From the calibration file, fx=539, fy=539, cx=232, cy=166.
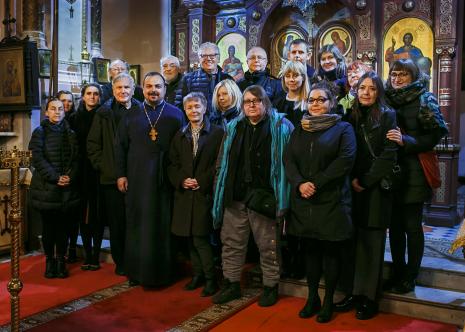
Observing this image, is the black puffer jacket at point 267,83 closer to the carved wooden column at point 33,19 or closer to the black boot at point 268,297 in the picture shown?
the black boot at point 268,297

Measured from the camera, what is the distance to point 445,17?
7023mm

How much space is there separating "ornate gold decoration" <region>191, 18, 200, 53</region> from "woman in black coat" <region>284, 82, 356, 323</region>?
21.0 feet

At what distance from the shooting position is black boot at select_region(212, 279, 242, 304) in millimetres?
3816

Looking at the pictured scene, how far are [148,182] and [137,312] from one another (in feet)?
3.22

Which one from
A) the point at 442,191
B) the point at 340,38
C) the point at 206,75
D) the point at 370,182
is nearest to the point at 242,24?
the point at 340,38

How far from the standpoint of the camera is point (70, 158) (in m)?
4.57

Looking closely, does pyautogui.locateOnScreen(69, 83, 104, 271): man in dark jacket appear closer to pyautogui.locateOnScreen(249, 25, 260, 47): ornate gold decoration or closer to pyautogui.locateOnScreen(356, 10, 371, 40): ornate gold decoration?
pyautogui.locateOnScreen(356, 10, 371, 40): ornate gold decoration

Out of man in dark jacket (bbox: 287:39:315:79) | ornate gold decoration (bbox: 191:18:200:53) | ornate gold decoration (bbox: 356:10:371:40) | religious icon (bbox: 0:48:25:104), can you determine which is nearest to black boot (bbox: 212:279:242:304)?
man in dark jacket (bbox: 287:39:315:79)

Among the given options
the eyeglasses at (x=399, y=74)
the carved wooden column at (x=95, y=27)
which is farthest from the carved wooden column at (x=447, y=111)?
the carved wooden column at (x=95, y=27)

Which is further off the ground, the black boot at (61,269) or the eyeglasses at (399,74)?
the eyeglasses at (399,74)

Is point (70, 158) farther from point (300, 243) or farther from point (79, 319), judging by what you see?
point (300, 243)

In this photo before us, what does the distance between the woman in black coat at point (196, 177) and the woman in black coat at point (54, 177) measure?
40.4 inches

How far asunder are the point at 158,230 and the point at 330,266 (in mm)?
1411

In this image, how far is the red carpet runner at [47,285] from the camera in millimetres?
3859
